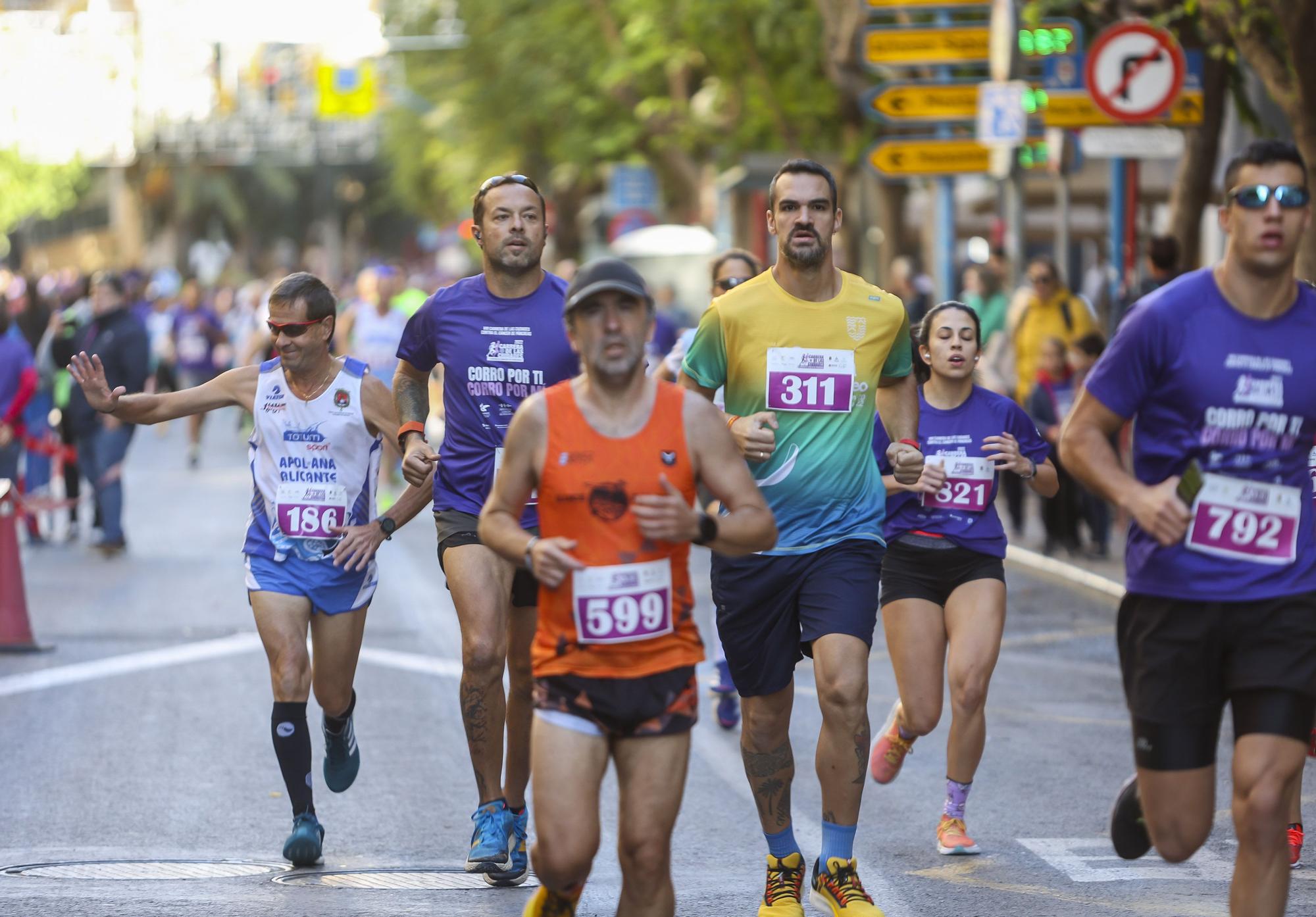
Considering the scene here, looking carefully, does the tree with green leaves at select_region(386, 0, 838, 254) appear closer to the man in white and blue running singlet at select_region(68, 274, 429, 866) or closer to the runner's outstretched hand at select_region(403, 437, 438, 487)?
the man in white and blue running singlet at select_region(68, 274, 429, 866)

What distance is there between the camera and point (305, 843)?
6.79 metres

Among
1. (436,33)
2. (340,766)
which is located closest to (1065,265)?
(340,766)

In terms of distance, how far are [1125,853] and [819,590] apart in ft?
3.89

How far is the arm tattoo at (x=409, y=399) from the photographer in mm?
6910

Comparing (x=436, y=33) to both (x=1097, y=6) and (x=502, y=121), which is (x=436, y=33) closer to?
(x=502, y=121)

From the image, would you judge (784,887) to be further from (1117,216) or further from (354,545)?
(1117,216)

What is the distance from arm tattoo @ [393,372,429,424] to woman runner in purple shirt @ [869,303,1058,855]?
1668mm

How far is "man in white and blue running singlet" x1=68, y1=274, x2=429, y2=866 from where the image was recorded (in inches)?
270

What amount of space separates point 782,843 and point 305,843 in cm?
170

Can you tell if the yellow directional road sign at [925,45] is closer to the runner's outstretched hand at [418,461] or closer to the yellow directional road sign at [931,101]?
the yellow directional road sign at [931,101]

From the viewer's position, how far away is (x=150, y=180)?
291 feet

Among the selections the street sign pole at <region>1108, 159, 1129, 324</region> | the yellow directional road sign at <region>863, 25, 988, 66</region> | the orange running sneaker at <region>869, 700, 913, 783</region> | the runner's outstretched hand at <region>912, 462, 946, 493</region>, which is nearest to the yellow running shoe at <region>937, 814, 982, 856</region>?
the orange running sneaker at <region>869, 700, 913, 783</region>

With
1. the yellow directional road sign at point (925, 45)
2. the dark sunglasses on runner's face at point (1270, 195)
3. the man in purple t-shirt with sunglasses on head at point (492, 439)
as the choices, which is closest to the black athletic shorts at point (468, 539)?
the man in purple t-shirt with sunglasses on head at point (492, 439)

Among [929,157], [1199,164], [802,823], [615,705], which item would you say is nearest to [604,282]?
[615,705]
